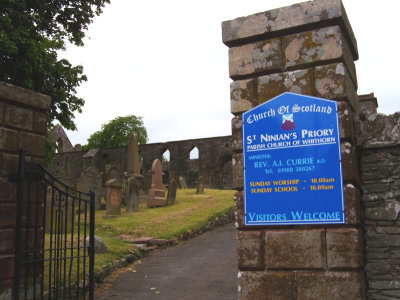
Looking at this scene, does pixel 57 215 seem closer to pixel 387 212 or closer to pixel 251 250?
pixel 251 250

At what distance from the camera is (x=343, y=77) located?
377cm

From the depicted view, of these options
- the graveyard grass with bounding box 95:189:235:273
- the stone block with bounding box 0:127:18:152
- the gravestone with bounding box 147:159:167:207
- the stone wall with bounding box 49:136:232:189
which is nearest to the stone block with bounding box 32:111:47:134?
the stone block with bounding box 0:127:18:152

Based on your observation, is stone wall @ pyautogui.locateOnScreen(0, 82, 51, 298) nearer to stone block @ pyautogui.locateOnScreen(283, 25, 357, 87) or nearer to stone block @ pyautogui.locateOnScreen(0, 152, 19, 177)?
stone block @ pyautogui.locateOnScreen(0, 152, 19, 177)

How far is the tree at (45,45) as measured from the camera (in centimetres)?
1127

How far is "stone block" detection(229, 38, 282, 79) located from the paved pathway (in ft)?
14.2

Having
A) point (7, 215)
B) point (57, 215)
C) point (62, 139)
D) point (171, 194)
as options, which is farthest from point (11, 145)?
point (62, 139)

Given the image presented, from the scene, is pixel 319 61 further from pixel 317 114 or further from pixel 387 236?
pixel 387 236

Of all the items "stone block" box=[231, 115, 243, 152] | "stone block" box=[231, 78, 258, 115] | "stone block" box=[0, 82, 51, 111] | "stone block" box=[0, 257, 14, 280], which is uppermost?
"stone block" box=[0, 82, 51, 111]

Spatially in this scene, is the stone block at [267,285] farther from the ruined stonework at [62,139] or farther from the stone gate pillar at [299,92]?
the ruined stonework at [62,139]

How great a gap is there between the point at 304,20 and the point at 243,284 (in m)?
2.59

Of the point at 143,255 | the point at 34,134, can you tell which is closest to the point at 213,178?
the point at 143,255

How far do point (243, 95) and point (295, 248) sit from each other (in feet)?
5.21

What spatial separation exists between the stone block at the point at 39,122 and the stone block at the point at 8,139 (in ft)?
1.24

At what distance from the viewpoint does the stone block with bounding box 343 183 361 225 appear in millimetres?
3584
